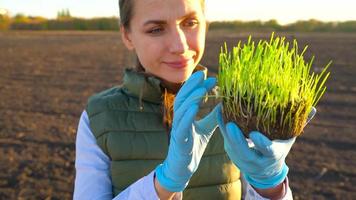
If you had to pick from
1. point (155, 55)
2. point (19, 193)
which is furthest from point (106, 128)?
point (19, 193)

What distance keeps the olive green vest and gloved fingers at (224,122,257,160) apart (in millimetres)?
Result: 451

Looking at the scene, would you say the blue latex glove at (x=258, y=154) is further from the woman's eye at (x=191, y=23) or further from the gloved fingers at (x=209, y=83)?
the woman's eye at (x=191, y=23)

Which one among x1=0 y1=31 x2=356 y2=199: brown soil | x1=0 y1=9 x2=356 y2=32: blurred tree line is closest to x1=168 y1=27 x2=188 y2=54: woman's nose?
x1=0 y1=31 x2=356 y2=199: brown soil

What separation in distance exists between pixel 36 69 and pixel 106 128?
12.1 m

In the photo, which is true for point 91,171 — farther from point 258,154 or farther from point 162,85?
point 258,154

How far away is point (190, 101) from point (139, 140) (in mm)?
466

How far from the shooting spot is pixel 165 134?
6.62ft

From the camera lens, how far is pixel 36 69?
43.7 ft

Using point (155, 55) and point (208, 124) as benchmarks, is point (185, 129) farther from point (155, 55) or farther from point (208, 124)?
point (155, 55)

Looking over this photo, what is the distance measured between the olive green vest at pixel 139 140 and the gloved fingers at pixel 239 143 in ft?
1.48

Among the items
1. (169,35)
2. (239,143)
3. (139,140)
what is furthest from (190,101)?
(139,140)

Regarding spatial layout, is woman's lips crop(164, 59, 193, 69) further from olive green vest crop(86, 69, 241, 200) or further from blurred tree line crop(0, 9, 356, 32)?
blurred tree line crop(0, 9, 356, 32)

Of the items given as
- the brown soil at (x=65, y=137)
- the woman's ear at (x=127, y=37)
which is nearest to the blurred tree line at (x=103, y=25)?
the brown soil at (x=65, y=137)

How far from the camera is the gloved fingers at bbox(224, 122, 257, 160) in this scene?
5.17 ft
